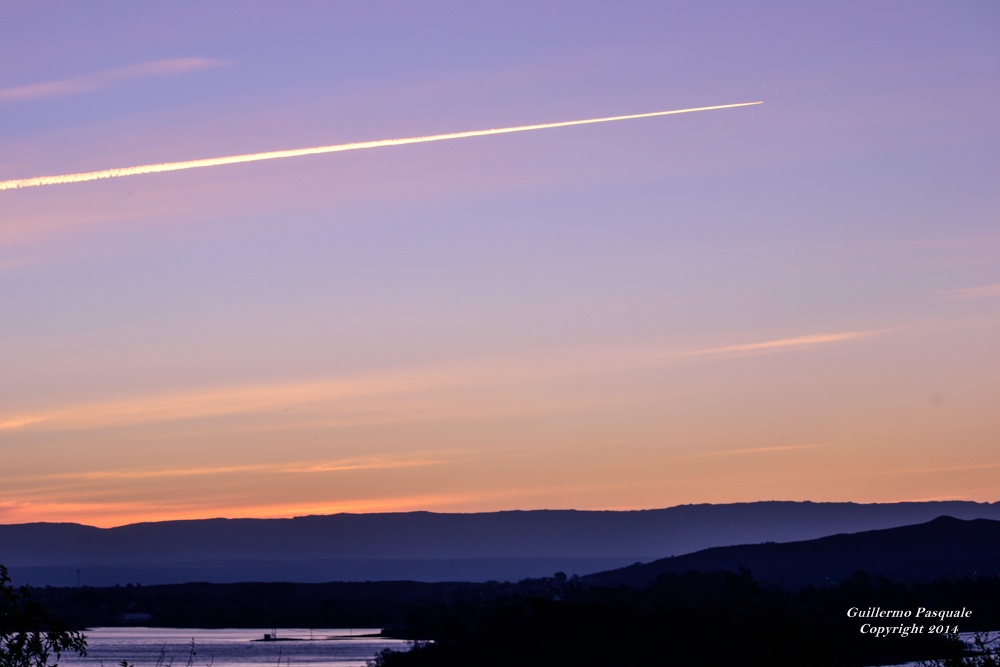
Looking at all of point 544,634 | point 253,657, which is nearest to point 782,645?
point 544,634

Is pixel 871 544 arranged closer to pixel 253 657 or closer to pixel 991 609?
pixel 253 657

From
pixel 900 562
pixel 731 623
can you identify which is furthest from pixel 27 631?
pixel 900 562

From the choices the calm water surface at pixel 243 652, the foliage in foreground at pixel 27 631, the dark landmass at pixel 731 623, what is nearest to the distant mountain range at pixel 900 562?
the dark landmass at pixel 731 623

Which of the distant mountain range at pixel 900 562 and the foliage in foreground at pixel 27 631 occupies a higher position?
the distant mountain range at pixel 900 562

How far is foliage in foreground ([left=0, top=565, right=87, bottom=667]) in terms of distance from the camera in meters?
16.5

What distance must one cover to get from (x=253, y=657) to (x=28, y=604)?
114996 millimetres

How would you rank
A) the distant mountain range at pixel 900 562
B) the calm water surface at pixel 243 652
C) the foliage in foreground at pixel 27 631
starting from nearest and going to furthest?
the foliage in foreground at pixel 27 631 → the calm water surface at pixel 243 652 → the distant mountain range at pixel 900 562

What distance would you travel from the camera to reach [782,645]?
66.3 ft

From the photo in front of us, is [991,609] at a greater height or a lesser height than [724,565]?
lesser

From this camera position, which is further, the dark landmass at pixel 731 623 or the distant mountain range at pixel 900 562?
the distant mountain range at pixel 900 562

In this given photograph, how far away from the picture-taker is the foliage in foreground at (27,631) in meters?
16.5

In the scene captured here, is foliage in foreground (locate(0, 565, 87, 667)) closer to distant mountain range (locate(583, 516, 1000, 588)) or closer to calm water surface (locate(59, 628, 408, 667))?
calm water surface (locate(59, 628, 408, 667))

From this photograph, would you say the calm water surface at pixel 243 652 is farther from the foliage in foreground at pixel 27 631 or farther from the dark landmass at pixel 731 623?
the foliage in foreground at pixel 27 631

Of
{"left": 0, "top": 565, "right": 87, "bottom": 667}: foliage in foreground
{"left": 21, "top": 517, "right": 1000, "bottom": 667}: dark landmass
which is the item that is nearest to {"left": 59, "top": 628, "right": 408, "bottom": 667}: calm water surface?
{"left": 21, "top": 517, "right": 1000, "bottom": 667}: dark landmass
